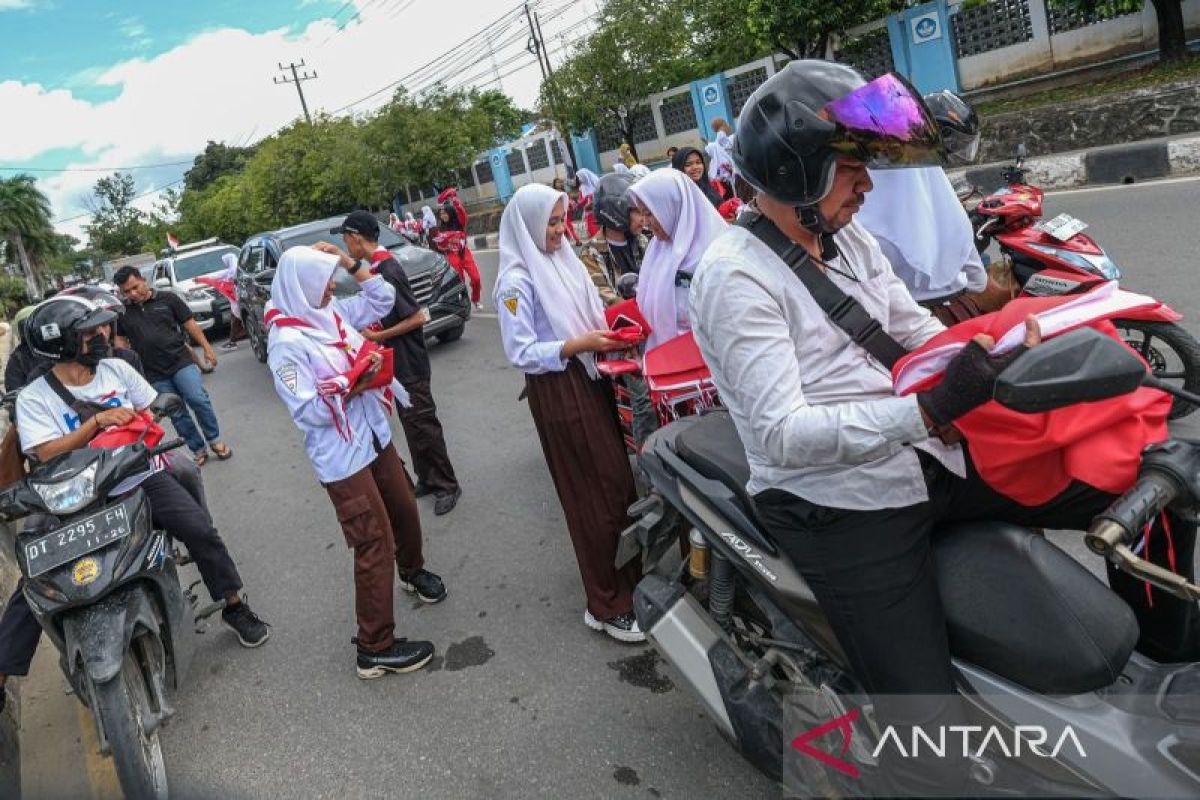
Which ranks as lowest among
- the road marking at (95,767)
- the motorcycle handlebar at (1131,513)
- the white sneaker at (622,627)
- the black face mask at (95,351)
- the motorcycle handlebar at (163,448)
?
the road marking at (95,767)

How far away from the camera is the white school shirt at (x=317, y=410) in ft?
10.6

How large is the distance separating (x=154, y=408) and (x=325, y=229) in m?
7.17

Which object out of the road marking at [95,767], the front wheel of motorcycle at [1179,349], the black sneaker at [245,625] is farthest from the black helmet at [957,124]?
the road marking at [95,767]

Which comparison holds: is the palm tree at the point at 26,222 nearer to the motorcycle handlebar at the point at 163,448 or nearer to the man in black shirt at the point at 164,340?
the man in black shirt at the point at 164,340

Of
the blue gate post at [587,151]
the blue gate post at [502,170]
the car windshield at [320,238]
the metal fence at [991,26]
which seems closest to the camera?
the car windshield at [320,238]

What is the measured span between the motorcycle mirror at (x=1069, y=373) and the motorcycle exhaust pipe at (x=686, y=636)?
118 cm

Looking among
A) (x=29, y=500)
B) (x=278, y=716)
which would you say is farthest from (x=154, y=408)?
(x=278, y=716)

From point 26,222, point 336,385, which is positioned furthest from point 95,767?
point 26,222

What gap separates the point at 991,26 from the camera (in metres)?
14.4

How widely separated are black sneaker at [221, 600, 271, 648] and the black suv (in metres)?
4.72

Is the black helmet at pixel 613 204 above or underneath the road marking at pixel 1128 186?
above

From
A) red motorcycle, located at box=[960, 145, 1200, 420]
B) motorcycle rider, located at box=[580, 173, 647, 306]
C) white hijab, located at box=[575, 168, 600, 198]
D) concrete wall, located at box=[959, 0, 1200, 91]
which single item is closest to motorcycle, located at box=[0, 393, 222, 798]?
motorcycle rider, located at box=[580, 173, 647, 306]

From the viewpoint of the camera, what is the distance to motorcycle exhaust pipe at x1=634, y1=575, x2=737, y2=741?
7.24ft

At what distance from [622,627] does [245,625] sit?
185cm
